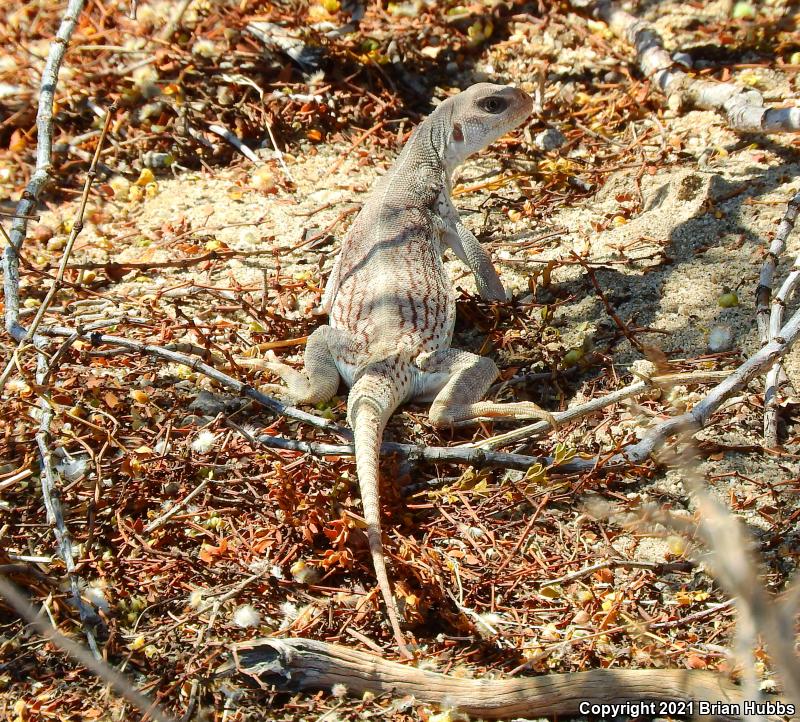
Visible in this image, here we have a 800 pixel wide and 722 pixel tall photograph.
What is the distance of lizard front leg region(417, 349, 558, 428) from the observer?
3.29m

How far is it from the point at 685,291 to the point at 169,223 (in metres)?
2.90

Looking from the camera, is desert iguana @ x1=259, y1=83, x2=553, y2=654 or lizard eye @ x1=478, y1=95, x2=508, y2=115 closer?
desert iguana @ x1=259, y1=83, x2=553, y2=654

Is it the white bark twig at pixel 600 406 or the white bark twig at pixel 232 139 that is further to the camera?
the white bark twig at pixel 232 139

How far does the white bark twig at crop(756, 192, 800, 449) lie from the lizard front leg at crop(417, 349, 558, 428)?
0.82m

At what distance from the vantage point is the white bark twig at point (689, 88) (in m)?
4.28

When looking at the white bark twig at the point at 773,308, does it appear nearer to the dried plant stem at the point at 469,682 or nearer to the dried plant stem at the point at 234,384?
the dried plant stem at the point at 469,682

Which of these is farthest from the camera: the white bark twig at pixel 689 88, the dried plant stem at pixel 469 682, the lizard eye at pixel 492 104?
the lizard eye at pixel 492 104

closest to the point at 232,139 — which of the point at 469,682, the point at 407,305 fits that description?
the point at 407,305

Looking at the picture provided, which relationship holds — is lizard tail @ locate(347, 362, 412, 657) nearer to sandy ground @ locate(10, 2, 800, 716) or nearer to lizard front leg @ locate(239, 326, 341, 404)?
lizard front leg @ locate(239, 326, 341, 404)

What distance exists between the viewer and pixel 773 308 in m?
3.25

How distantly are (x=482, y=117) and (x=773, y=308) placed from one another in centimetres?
193

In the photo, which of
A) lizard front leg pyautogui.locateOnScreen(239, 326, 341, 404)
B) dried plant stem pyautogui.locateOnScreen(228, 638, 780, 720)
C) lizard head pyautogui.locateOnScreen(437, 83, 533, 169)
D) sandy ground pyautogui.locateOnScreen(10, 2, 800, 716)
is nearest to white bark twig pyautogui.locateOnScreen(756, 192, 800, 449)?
sandy ground pyautogui.locateOnScreen(10, 2, 800, 716)

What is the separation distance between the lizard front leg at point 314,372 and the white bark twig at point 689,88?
2535 millimetres

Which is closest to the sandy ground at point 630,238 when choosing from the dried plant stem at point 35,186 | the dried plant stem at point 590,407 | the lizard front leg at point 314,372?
the dried plant stem at point 590,407
